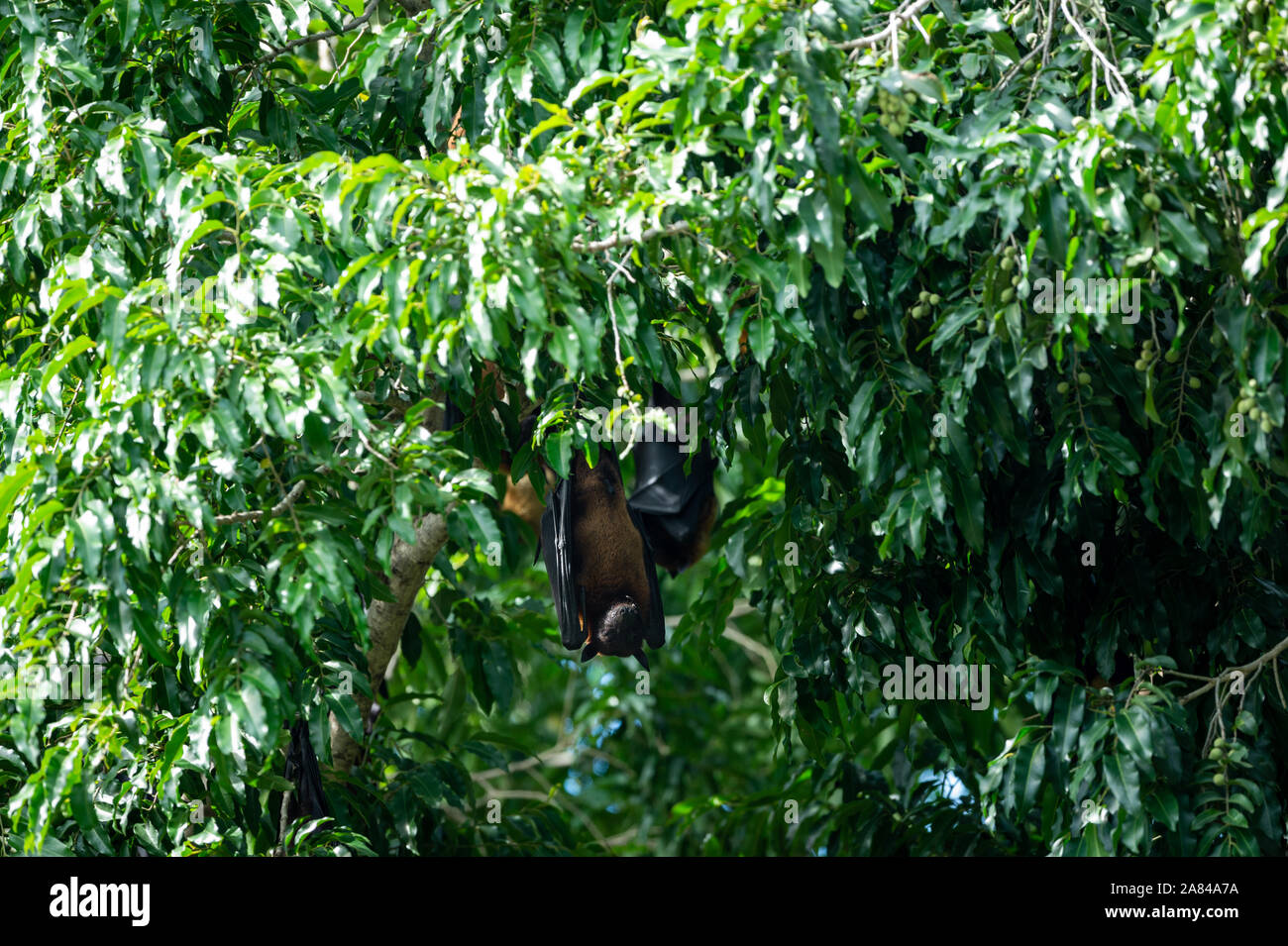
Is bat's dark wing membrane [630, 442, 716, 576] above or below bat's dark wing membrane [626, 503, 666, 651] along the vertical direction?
above

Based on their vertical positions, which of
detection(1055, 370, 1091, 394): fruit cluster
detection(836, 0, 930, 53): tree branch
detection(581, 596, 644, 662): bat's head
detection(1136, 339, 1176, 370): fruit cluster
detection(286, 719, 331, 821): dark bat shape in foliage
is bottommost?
detection(286, 719, 331, 821): dark bat shape in foliage

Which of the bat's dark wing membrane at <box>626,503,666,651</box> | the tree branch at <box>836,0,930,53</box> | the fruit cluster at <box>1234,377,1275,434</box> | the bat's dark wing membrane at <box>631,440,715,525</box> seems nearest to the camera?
the fruit cluster at <box>1234,377,1275,434</box>

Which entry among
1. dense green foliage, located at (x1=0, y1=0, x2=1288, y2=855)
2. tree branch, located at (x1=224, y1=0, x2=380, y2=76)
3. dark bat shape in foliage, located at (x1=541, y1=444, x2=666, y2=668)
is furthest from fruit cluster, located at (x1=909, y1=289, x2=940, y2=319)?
tree branch, located at (x1=224, y1=0, x2=380, y2=76)

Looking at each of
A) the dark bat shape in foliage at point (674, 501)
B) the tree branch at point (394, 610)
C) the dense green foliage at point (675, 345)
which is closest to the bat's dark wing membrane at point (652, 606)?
the dark bat shape in foliage at point (674, 501)

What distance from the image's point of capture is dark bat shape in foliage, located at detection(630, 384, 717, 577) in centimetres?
496

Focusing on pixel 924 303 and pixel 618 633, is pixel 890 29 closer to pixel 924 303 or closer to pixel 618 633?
pixel 924 303

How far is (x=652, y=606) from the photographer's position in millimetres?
4742

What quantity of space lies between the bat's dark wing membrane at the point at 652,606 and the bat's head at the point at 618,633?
64 mm

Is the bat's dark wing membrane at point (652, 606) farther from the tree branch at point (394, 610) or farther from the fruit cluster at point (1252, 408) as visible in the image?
the fruit cluster at point (1252, 408)

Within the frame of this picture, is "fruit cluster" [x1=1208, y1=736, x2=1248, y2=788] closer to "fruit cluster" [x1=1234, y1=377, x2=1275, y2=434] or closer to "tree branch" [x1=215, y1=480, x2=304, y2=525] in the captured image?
"fruit cluster" [x1=1234, y1=377, x2=1275, y2=434]

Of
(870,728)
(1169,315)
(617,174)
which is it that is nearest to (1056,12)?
(1169,315)

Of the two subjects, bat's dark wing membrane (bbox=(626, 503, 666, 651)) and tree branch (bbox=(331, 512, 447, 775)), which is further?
tree branch (bbox=(331, 512, 447, 775))

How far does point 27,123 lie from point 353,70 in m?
0.86
